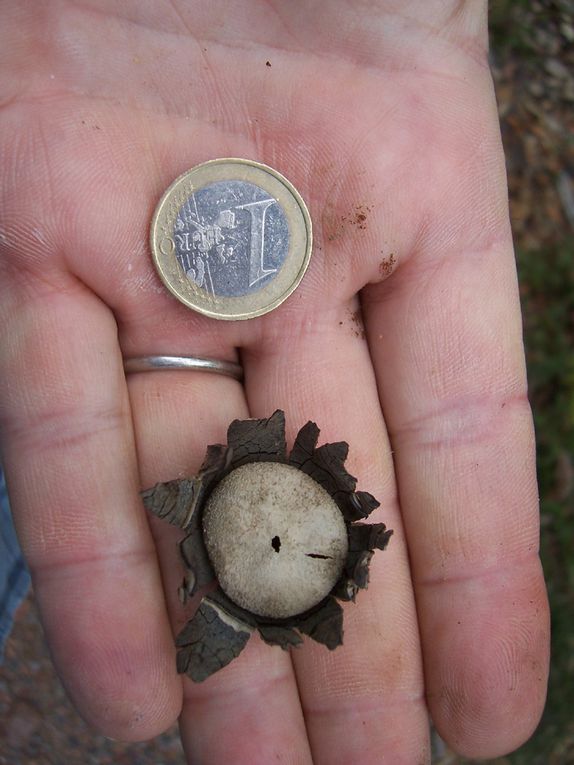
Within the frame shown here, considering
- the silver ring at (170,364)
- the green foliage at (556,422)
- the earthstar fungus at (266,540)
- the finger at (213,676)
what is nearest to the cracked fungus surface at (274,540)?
the earthstar fungus at (266,540)

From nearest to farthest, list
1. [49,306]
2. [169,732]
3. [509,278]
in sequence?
[49,306]
[509,278]
[169,732]

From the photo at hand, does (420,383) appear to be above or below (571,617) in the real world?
above

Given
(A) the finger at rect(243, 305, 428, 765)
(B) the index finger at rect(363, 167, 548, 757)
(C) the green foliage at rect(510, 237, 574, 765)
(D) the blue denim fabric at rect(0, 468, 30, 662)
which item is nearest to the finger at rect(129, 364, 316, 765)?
(A) the finger at rect(243, 305, 428, 765)

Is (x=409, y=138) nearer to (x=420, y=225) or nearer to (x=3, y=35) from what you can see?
(x=420, y=225)

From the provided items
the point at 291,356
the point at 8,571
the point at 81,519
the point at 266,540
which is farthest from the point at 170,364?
the point at 8,571

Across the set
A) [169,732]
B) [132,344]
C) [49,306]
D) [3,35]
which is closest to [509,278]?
[132,344]

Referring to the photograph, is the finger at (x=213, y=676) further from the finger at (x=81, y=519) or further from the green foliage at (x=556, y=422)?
the green foliage at (x=556, y=422)

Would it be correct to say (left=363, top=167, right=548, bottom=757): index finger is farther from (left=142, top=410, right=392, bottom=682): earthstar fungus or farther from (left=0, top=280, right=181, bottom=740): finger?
(left=0, top=280, right=181, bottom=740): finger
